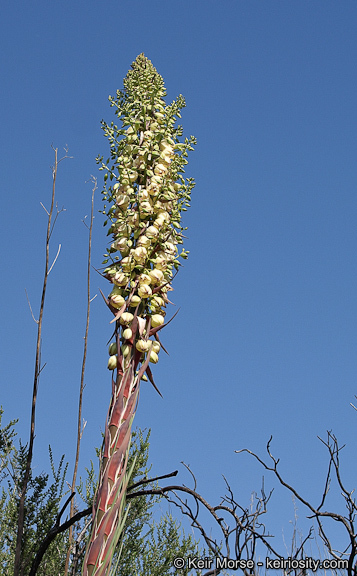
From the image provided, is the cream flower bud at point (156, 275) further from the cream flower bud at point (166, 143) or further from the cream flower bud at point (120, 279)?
the cream flower bud at point (166, 143)

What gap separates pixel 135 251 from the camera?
7.09 ft

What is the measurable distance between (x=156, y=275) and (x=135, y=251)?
120mm

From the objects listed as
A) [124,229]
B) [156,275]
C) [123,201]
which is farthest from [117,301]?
[123,201]

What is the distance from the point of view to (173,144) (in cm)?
241

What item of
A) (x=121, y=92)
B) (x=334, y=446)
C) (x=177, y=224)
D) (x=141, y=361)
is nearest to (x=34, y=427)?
(x=141, y=361)

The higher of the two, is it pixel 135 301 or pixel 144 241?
pixel 144 241

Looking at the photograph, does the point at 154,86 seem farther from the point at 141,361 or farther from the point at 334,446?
the point at 334,446

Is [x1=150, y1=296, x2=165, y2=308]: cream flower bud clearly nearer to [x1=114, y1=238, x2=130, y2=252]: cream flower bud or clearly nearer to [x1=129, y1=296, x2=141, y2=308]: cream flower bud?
[x1=129, y1=296, x2=141, y2=308]: cream flower bud

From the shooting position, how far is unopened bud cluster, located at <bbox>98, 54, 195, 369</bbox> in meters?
2.14

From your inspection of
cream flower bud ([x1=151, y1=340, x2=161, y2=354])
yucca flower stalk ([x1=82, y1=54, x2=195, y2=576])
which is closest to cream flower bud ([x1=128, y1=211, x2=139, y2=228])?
yucca flower stalk ([x1=82, y1=54, x2=195, y2=576])

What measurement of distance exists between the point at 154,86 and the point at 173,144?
0.98 ft

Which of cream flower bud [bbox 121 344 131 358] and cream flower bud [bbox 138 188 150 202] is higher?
cream flower bud [bbox 138 188 150 202]

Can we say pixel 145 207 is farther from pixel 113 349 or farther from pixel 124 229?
pixel 113 349

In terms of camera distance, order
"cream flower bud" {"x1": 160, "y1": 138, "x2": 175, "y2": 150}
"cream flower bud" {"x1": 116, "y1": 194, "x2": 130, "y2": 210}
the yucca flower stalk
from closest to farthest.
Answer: the yucca flower stalk
"cream flower bud" {"x1": 116, "y1": 194, "x2": 130, "y2": 210}
"cream flower bud" {"x1": 160, "y1": 138, "x2": 175, "y2": 150}
